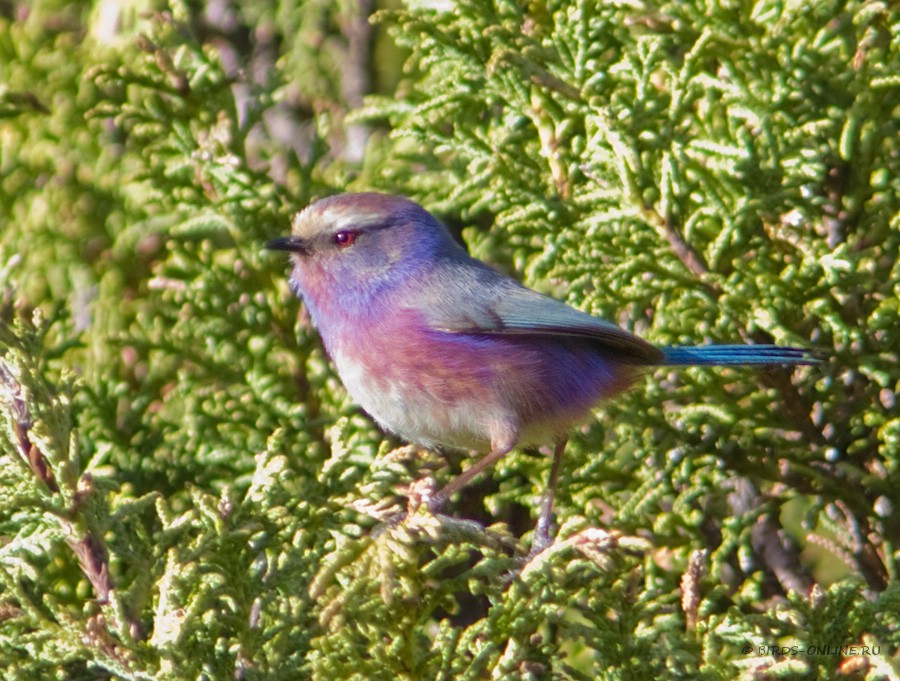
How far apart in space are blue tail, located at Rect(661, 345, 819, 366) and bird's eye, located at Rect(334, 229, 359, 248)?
109cm

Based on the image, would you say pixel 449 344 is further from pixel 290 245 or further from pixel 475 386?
pixel 290 245

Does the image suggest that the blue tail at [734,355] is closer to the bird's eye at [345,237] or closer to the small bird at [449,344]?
the small bird at [449,344]

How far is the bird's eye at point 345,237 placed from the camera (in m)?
3.72

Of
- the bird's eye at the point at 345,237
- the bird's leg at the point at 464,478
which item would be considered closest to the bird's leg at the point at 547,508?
the bird's leg at the point at 464,478

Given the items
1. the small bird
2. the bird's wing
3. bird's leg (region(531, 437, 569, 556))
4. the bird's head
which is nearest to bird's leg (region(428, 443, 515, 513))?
the small bird

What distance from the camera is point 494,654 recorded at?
265 cm

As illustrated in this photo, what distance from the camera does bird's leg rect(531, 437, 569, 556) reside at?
3172mm

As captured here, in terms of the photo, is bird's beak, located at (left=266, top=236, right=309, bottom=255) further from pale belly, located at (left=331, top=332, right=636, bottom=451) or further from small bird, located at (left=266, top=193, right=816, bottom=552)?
pale belly, located at (left=331, top=332, right=636, bottom=451)

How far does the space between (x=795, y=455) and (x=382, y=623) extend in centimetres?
142

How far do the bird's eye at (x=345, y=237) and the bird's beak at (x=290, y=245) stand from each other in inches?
4.2

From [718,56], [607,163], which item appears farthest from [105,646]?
[718,56]

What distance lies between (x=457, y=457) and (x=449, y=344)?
0.74 metres

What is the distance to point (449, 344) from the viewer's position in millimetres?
3400

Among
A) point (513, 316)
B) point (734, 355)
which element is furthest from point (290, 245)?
point (734, 355)
